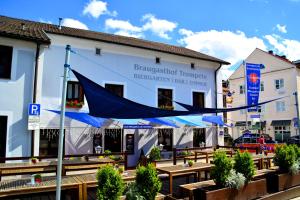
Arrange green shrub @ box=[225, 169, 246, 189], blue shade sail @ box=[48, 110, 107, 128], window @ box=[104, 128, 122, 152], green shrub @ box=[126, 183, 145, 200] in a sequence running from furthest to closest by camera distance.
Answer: window @ box=[104, 128, 122, 152], blue shade sail @ box=[48, 110, 107, 128], green shrub @ box=[225, 169, 246, 189], green shrub @ box=[126, 183, 145, 200]

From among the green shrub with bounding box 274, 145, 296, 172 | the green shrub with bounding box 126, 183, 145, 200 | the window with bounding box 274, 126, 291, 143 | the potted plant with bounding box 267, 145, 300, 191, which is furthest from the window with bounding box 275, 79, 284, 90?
the green shrub with bounding box 126, 183, 145, 200

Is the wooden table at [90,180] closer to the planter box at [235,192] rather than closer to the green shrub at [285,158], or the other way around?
the planter box at [235,192]

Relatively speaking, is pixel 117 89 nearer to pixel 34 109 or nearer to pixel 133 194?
pixel 34 109

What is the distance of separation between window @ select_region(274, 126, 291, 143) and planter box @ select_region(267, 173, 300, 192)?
78.9ft

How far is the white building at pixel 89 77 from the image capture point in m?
9.49

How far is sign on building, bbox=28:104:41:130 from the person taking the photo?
9.41 m

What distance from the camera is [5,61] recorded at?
9.53 meters

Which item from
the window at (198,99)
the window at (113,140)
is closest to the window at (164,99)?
the window at (198,99)

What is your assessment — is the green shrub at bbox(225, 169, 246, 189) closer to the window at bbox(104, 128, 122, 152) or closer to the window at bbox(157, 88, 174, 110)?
the window at bbox(104, 128, 122, 152)

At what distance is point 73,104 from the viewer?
10805mm

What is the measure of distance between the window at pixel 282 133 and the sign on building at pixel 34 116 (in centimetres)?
2606

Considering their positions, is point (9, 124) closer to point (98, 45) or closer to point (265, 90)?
point (98, 45)

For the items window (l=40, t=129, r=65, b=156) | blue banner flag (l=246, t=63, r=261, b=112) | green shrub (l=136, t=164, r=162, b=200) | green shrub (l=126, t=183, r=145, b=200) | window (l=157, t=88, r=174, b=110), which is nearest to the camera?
green shrub (l=126, t=183, r=145, b=200)

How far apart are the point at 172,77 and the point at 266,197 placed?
8781mm
